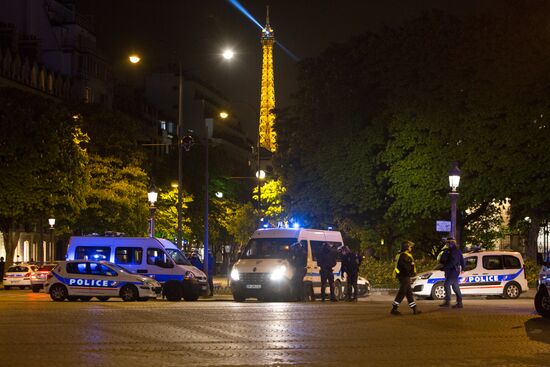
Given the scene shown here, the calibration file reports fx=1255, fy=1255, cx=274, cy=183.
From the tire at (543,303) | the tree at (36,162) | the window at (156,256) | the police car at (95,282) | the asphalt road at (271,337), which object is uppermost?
the tree at (36,162)

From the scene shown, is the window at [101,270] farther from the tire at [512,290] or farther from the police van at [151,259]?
the tire at [512,290]

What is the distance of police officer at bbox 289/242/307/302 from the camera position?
37.5 meters

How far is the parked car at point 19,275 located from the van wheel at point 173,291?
67.9 feet

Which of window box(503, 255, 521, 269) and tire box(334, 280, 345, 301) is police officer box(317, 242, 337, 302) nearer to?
tire box(334, 280, 345, 301)

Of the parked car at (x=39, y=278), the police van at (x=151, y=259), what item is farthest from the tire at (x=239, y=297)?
the parked car at (x=39, y=278)

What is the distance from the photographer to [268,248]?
38781 millimetres

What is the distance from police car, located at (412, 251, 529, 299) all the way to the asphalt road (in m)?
10.0

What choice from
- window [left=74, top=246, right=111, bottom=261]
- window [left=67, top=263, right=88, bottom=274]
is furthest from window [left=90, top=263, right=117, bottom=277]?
window [left=74, top=246, right=111, bottom=261]

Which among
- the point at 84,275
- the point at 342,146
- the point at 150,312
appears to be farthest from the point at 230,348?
the point at 342,146

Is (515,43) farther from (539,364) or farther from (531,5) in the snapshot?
(539,364)

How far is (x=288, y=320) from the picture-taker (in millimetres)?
26047

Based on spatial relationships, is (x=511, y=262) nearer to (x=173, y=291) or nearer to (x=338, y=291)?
(x=338, y=291)

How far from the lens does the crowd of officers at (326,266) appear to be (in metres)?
37.3

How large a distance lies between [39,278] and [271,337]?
122ft
